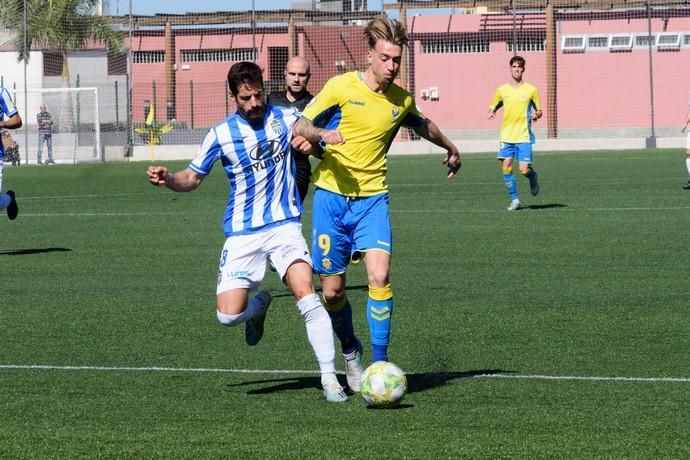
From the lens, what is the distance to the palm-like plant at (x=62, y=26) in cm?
4894

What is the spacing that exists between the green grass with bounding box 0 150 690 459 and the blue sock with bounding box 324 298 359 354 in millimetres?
372

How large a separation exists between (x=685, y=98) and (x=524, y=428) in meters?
43.7

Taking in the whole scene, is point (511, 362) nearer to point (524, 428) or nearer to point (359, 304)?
point (524, 428)

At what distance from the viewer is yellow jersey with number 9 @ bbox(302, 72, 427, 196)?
7973 millimetres

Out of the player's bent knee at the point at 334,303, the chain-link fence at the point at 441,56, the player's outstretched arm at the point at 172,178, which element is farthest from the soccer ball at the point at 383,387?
the chain-link fence at the point at 441,56

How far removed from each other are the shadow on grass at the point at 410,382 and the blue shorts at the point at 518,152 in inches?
522

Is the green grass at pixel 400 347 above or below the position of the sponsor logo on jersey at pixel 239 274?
below

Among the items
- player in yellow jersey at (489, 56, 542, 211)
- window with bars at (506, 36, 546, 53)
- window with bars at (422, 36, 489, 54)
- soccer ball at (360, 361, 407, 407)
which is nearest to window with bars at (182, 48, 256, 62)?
window with bars at (422, 36, 489, 54)

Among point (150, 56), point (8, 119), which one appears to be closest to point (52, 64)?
point (150, 56)

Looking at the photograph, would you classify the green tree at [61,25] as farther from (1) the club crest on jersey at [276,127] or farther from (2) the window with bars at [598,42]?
(1) the club crest on jersey at [276,127]

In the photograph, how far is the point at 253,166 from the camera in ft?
25.5

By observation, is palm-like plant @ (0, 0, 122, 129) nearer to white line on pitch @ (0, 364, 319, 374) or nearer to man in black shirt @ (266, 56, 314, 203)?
man in black shirt @ (266, 56, 314, 203)

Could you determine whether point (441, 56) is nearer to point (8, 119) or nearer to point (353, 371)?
point (8, 119)

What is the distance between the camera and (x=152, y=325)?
10.4m
